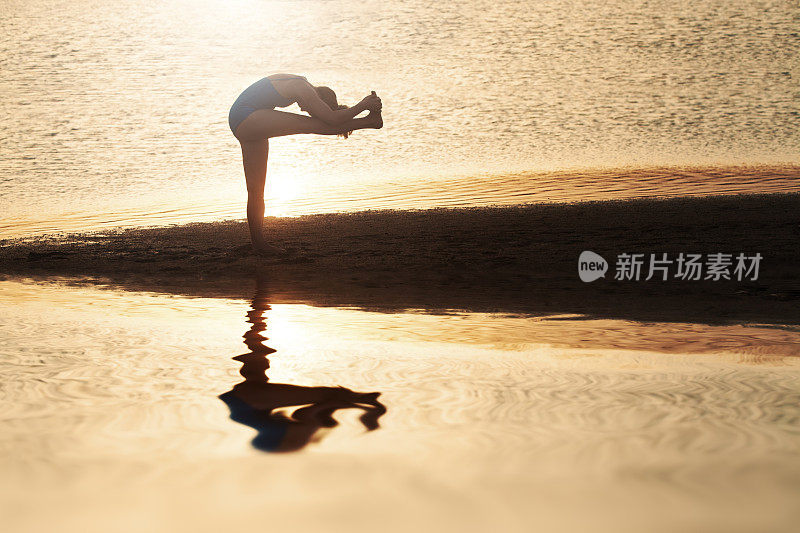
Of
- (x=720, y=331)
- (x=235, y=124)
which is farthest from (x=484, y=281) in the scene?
(x=235, y=124)

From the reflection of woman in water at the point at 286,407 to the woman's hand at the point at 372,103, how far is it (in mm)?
2343

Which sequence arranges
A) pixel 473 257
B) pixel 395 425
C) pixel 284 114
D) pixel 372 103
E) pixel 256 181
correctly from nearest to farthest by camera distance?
pixel 395 425, pixel 372 103, pixel 284 114, pixel 473 257, pixel 256 181

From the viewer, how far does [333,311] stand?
257 centimetres

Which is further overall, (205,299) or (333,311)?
(205,299)

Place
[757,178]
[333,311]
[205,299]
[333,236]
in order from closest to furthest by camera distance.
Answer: [333,311], [205,299], [333,236], [757,178]

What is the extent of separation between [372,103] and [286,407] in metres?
2.64

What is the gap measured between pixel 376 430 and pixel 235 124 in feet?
10.1

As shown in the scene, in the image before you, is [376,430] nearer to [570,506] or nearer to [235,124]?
[570,506]

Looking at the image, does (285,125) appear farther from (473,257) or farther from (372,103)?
(473,257)

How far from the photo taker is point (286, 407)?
3.99 feet

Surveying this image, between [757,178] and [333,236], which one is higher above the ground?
[757,178]

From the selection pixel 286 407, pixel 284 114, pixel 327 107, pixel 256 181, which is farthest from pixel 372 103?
pixel 286 407

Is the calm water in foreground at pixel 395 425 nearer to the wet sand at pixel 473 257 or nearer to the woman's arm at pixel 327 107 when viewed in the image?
the wet sand at pixel 473 257

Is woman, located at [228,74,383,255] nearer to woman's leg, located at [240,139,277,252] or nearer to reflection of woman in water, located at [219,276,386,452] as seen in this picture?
woman's leg, located at [240,139,277,252]
